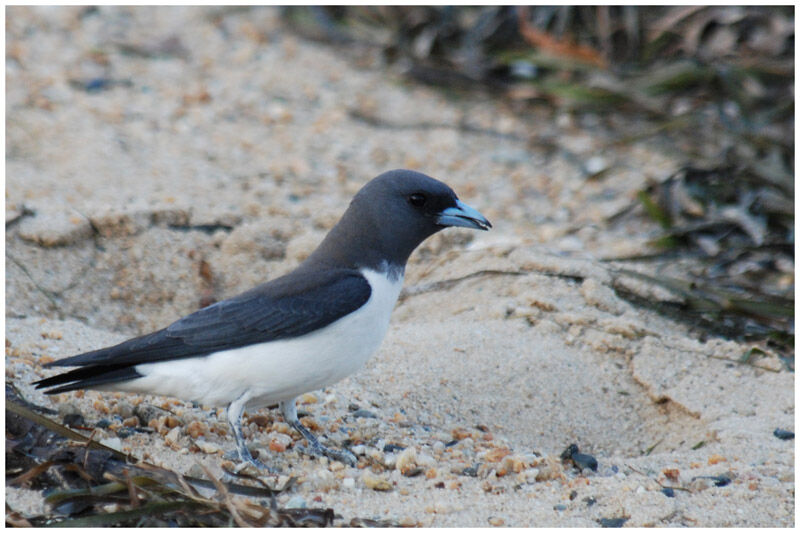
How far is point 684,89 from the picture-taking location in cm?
735

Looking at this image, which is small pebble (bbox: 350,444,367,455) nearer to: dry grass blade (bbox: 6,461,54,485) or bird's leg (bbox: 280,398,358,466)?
bird's leg (bbox: 280,398,358,466)

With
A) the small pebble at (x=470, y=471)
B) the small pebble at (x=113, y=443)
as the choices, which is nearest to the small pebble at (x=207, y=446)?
the small pebble at (x=113, y=443)

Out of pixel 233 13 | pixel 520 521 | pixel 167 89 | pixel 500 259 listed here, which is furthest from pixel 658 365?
pixel 233 13

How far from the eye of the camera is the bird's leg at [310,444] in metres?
3.90

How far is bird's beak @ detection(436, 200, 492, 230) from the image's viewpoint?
427 centimetres

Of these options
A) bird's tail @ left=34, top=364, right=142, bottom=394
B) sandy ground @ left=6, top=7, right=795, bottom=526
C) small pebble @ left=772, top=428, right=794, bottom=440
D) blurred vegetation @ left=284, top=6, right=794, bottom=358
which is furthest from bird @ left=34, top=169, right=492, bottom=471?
blurred vegetation @ left=284, top=6, right=794, bottom=358

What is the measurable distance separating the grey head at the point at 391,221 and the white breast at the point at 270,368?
357 mm

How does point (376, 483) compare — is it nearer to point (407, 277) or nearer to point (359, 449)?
point (359, 449)

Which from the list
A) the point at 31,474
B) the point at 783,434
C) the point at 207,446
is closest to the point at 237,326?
the point at 207,446

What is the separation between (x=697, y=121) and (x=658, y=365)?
2914 millimetres

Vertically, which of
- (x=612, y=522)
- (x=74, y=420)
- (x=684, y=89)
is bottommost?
(x=612, y=522)

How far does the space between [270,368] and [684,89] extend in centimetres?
469

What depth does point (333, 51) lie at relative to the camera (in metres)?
8.39

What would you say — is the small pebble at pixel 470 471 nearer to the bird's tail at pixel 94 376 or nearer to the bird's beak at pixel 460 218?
the bird's beak at pixel 460 218
